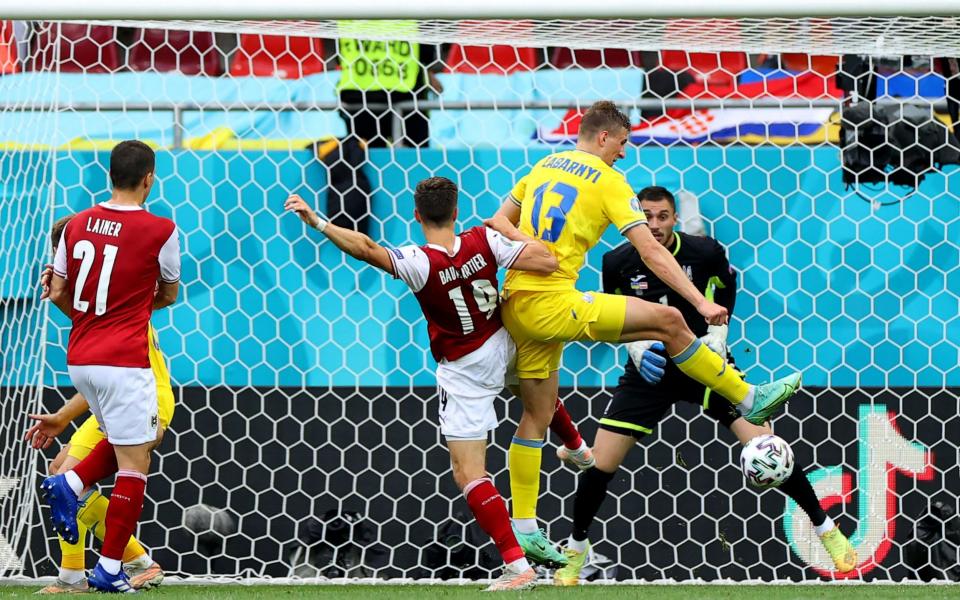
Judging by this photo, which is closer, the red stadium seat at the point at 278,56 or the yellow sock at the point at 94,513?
the yellow sock at the point at 94,513

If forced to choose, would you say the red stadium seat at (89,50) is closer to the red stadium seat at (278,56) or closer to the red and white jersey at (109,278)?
the red stadium seat at (278,56)

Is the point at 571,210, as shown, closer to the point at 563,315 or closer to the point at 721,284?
the point at 563,315

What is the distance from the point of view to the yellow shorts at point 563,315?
4.23m

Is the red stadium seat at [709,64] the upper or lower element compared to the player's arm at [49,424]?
upper

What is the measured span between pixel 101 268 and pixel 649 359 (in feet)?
6.60

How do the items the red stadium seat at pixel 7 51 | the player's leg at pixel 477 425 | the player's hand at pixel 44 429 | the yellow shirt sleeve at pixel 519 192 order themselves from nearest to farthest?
1. the player's leg at pixel 477 425
2. the player's hand at pixel 44 429
3. the yellow shirt sleeve at pixel 519 192
4. the red stadium seat at pixel 7 51

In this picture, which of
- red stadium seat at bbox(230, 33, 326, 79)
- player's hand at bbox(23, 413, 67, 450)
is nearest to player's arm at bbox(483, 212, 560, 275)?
player's hand at bbox(23, 413, 67, 450)

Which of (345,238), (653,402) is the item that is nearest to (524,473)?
(653,402)

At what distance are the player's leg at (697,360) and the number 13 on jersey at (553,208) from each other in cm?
29

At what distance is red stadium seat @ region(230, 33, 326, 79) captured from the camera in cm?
711

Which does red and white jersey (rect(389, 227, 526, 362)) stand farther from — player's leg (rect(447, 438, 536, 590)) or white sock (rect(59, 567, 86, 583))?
white sock (rect(59, 567, 86, 583))

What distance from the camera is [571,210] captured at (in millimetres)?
4352

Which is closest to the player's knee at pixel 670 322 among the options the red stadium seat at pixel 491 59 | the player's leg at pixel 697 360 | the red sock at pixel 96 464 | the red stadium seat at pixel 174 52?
the player's leg at pixel 697 360

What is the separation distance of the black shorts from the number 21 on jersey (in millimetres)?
2052
